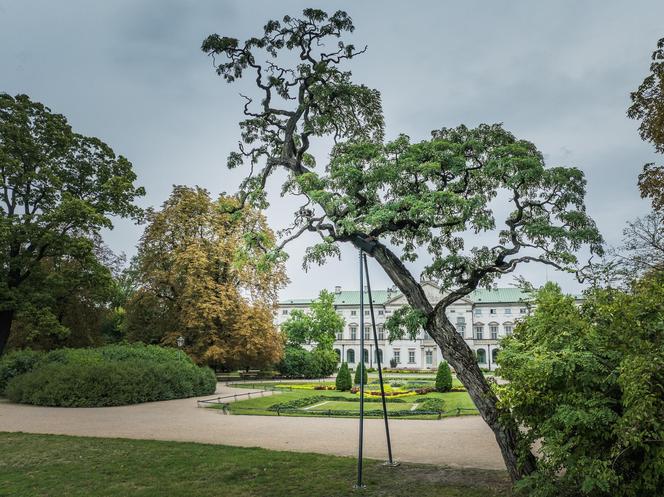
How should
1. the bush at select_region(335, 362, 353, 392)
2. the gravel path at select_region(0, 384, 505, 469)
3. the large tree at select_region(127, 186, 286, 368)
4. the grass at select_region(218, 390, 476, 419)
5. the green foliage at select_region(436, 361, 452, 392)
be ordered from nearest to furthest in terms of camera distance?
the gravel path at select_region(0, 384, 505, 469), the grass at select_region(218, 390, 476, 419), the green foliage at select_region(436, 361, 452, 392), the bush at select_region(335, 362, 353, 392), the large tree at select_region(127, 186, 286, 368)

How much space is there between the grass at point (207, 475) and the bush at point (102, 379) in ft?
27.9

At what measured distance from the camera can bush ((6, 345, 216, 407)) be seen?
1812 cm

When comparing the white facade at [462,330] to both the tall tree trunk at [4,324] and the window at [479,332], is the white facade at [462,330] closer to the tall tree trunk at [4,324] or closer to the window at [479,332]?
the window at [479,332]

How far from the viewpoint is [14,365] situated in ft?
68.0

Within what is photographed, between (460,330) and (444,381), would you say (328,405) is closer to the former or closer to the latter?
(444,381)

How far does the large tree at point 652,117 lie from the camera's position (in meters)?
11.3

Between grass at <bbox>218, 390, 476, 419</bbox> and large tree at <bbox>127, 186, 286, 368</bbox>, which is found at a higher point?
large tree at <bbox>127, 186, 286, 368</bbox>

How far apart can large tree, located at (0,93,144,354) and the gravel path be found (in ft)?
21.7

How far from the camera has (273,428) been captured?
43.9ft

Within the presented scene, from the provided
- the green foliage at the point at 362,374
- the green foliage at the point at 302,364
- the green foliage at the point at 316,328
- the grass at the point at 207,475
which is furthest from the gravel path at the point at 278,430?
the green foliage at the point at 316,328

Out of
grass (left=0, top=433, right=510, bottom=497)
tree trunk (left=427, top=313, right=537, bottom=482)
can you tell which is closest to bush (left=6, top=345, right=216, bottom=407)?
grass (left=0, top=433, right=510, bottom=497)

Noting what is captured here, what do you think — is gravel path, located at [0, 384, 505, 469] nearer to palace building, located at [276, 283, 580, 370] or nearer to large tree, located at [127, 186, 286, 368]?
large tree, located at [127, 186, 286, 368]

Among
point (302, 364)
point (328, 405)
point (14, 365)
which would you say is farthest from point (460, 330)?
point (14, 365)

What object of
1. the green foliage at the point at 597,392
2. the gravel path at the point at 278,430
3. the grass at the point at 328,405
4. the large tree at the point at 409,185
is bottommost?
the grass at the point at 328,405
